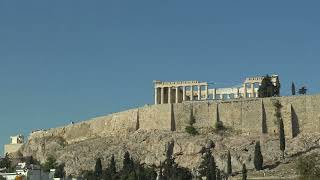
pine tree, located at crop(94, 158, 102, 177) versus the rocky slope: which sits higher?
the rocky slope

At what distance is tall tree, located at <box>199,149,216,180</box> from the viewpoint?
55.7 m

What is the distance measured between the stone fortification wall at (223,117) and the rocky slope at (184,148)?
1.14 meters

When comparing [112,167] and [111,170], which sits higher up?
[112,167]

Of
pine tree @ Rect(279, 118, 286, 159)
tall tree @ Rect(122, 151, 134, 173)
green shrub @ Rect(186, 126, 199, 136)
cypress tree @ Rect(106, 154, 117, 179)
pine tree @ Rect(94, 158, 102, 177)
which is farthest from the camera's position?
green shrub @ Rect(186, 126, 199, 136)

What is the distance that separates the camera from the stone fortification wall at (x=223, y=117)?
6662cm

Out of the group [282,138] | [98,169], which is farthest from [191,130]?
[282,138]

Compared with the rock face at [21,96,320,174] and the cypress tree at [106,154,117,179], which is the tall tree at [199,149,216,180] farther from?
the cypress tree at [106,154,117,179]

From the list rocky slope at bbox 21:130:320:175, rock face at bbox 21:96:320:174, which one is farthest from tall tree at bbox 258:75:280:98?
rocky slope at bbox 21:130:320:175

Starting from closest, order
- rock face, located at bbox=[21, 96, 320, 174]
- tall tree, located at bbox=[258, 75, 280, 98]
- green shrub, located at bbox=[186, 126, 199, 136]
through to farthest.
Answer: rock face, located at bbox=[21, 96, 320, 174], green shrub, located at bbox=[186, 126, 199, 136], tall tree, located at bbox=[258, 75, 280, 98]

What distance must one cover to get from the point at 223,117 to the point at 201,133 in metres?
2.68

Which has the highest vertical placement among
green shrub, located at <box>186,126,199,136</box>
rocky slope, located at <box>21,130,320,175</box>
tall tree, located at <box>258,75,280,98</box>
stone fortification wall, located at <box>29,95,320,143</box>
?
tall tree, located at <box>258,75,280,98</box>

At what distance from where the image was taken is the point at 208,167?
5734cm

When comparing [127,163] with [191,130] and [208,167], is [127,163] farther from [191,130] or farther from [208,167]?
[208,167]

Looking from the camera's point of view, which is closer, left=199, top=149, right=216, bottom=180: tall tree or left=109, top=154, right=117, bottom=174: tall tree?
left=199, top=149, right=216, bottom=180: tall tree
